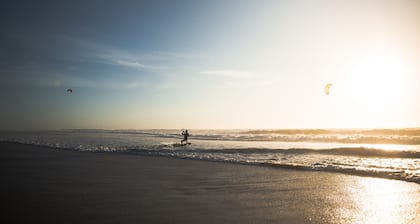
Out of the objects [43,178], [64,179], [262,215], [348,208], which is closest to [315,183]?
[348,208]

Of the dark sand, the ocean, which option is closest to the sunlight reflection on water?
the dark sand

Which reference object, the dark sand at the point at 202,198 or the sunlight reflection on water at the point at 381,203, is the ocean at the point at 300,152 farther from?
the dark sand at the point at 202,198

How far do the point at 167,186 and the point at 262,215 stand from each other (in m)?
3.21

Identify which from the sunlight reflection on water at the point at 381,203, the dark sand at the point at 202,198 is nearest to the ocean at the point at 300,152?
the sunlight reflection on water at the point at 381,203

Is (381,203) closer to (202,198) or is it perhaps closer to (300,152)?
(202,198)

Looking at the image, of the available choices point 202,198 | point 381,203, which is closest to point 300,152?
point 381,203

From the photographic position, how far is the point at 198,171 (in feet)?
34.3

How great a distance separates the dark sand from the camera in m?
→ 4.96

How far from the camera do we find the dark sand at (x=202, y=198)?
4961mm

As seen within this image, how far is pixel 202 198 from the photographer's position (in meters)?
6.32

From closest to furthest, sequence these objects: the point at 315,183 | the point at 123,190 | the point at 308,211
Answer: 1. the point at 308,211
2. the point at 123,190
3. the point at 315,183

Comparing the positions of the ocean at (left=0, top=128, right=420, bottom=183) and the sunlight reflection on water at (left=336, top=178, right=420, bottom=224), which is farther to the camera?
the ocean at (left=0, top=128, right=420, bottom=183)

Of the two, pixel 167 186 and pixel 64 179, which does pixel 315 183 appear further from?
pixel 64 179

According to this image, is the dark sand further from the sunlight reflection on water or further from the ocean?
the ocean
